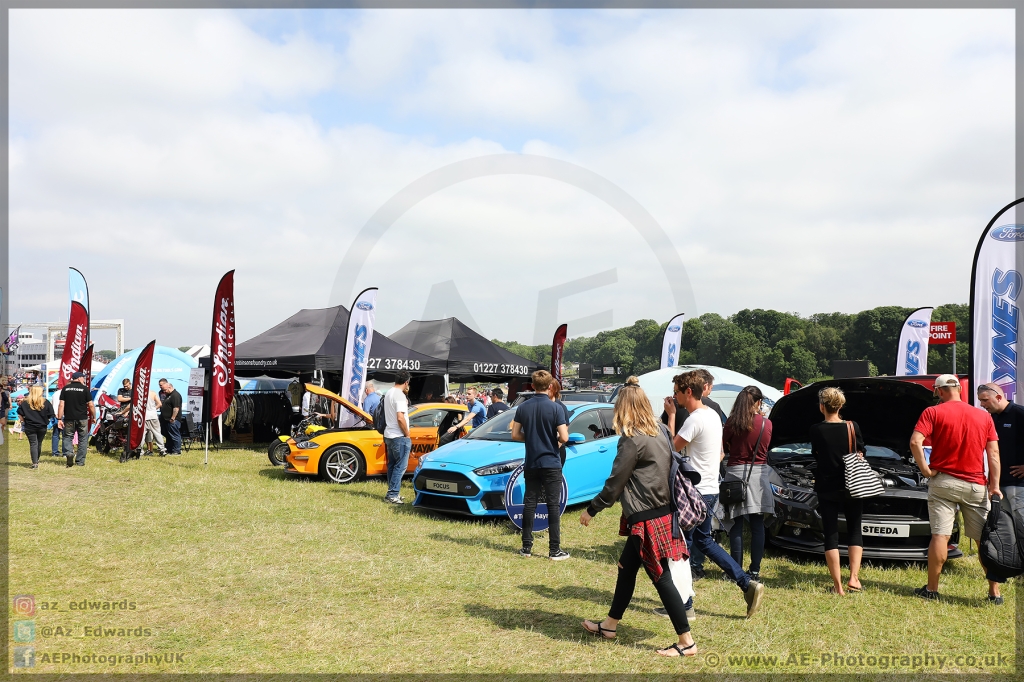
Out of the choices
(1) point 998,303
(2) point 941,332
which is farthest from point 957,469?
(2) point 941,332

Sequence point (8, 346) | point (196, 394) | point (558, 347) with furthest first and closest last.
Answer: point (8, 346) < point (558, 347) < point (196, 394)

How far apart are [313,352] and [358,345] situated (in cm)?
261

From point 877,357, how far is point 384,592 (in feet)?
323

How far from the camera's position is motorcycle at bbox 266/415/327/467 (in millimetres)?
11898

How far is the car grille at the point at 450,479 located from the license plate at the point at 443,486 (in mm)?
37

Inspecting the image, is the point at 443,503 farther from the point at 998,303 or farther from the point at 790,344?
the point at 790,344

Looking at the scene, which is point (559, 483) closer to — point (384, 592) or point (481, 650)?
point (384, 592)

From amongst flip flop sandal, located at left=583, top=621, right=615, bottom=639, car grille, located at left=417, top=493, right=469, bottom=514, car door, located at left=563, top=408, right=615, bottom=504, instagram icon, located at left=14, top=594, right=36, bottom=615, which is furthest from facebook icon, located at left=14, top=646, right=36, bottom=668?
car door, located at left=563, top=408, right=615, bottom=504

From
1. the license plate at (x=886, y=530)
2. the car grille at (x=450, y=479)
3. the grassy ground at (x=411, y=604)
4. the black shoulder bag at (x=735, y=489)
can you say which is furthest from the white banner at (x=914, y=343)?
the black shoulder bag at (x=735, y=489)

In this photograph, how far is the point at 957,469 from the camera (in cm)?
532

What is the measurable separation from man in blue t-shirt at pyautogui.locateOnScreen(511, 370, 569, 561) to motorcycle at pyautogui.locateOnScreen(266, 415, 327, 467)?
6.09 metres

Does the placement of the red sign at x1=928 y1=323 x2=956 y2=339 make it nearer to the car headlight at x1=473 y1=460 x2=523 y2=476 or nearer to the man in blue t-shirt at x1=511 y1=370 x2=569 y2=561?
the car headlight at x1=473 y1=460 x2=523 y2=476

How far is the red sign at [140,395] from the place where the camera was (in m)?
13.8

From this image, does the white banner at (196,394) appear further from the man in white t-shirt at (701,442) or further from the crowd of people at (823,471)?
the man in white t-shirt at (701,442)
